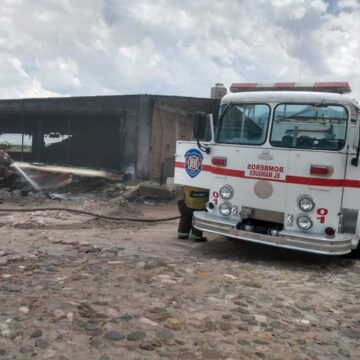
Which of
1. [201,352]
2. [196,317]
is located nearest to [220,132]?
[196,317]

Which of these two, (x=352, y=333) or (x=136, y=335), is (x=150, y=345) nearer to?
(x=136, y=335)

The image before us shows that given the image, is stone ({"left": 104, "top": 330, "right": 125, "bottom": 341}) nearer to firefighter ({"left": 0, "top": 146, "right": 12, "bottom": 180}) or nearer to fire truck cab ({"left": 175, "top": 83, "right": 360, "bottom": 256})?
fire truck cab ({"left": 175, "top": 83, "right": 360, "bottom": 256})

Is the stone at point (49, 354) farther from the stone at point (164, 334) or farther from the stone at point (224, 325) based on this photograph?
the stone at point (224, 325)

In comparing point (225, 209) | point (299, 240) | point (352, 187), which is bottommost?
point (299, 240)

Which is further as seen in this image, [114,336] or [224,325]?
[224,325]

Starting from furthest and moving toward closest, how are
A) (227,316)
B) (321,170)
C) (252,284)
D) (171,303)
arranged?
(321,170) → (252,284) → (171,303) → (227,316)

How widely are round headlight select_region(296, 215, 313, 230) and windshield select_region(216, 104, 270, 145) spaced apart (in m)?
1.27

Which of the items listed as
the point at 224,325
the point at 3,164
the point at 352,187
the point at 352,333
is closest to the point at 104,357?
the point at 224,325

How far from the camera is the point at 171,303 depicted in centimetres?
443

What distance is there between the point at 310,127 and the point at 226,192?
1584 millimetres

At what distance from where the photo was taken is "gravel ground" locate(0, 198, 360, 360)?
353cm

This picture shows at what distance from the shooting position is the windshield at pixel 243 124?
693cm

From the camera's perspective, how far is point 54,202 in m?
12.9

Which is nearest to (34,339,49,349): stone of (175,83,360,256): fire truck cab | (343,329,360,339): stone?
(343,329,360,339): stone
